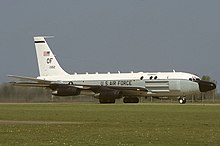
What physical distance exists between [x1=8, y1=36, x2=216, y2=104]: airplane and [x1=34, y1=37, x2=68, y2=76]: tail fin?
3.25ft

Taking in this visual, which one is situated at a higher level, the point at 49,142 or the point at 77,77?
the point at 77,77

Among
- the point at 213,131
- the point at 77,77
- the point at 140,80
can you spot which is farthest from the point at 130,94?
the point at 213,131

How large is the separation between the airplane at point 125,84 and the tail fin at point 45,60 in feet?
3.25

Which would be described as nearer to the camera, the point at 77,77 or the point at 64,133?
the point at 64,133

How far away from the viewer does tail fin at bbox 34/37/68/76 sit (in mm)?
94875

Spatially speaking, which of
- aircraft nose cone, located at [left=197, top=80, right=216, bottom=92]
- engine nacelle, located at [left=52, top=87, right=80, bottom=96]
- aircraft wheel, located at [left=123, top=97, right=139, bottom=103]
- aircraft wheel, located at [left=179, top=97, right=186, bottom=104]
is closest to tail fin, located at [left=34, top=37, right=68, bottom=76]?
engine nacelle, located at [left=52, top=87, right=80, bottom=96]

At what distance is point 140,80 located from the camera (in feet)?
277

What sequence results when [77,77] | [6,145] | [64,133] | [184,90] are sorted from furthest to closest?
[77,77] → [184,90] → [64,133] → [6,145]

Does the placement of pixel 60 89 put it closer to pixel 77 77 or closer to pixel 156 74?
pixel 77 77

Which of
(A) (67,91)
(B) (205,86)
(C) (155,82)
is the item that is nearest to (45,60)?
(A) (67,91)

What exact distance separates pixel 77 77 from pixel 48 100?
10241 millimetres

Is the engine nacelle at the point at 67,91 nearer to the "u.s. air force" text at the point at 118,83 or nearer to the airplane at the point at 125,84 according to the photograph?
the airplane at the point at 125,84

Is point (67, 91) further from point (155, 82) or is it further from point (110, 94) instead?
point (155, 82)

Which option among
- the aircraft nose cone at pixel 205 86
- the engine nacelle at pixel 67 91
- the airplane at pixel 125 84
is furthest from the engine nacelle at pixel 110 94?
the aircraft nose cone at pixel 205 86
